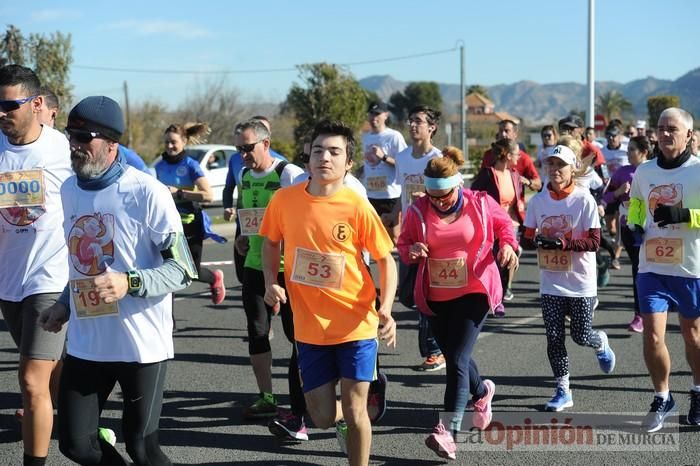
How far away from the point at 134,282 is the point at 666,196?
3792 millimetres

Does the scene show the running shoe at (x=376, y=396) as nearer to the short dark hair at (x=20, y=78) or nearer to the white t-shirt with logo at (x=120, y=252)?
the white t-shirt with logo at (x=120, y=252)

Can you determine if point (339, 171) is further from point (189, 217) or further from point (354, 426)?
point (189, 217)

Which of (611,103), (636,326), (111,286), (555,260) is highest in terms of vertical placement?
(611,103)

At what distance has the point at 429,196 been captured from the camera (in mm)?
5539

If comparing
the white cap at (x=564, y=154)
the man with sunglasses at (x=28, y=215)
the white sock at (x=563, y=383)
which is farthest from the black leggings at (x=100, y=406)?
the white cap at (x=564, y=154)

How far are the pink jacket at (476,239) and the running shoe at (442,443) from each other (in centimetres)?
79

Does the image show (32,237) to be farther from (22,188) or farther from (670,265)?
(670,265)

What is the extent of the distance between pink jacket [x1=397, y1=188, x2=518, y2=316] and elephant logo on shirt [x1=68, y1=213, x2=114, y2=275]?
2.13 meters

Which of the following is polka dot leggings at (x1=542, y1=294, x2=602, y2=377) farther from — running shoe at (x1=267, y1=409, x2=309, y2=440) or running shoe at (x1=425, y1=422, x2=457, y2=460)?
running shoe at (x1=267, y1=409, x2=309, y2=440)

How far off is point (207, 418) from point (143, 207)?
2.77m

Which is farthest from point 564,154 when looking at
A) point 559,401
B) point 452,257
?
point 559,401

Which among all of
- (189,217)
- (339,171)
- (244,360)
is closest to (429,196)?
(339,171)

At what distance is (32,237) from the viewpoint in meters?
4.89

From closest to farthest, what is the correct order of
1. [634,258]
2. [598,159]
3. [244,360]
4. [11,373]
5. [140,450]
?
1. [140,450]
2. [11,373]
3. [244,360]
4. [634,258]
5. [598,159]
